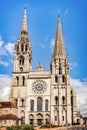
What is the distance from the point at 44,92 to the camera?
275 ft

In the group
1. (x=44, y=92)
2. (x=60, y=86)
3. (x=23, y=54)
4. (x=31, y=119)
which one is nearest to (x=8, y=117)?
(x=31, y=119)

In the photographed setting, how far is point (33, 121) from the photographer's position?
271 feet

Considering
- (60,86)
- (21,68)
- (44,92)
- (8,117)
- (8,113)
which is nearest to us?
(8,117)

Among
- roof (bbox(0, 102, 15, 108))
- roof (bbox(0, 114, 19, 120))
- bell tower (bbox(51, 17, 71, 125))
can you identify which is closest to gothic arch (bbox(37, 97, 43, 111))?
bell tower (bbox(51, 17, 71, 125))

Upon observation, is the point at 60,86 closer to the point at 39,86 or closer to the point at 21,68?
the point at 39,86

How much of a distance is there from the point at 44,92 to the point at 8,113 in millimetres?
11214

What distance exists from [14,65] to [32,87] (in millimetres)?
8195

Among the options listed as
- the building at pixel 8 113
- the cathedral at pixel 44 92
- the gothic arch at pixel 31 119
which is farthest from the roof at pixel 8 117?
the gothic arch at pixel 31 119

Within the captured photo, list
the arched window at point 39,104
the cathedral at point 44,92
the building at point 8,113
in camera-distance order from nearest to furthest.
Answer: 1. the building at point 8,113
2. the cathedral at point 44,92
3. the arched window at point 39,104

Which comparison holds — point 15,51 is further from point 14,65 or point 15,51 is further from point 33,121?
point 33,121

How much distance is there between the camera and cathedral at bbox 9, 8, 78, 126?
3211 inches

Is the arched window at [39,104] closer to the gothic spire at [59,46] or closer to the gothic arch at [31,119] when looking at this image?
the gothic arch at [31,119]

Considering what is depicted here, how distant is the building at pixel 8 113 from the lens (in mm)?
73375

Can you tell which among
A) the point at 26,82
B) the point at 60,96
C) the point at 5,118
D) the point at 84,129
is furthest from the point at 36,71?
the point at 84,129
